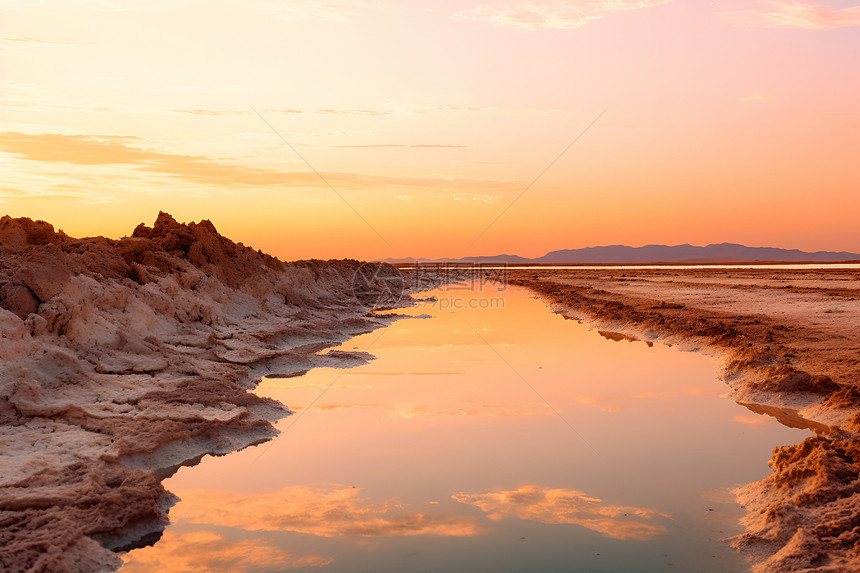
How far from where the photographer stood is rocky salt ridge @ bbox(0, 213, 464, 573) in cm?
534

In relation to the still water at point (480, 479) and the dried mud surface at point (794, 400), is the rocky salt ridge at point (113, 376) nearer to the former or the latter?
the still water at point (480, 479)

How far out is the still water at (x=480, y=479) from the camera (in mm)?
4961

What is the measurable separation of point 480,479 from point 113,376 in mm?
6466

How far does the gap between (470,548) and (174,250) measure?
17801mm

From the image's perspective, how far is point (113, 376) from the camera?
9.75m

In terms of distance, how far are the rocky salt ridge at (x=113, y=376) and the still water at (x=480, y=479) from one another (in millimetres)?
492

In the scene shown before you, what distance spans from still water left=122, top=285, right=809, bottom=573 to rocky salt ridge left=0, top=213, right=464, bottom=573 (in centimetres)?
49

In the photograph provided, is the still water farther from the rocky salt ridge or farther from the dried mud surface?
the rocky salt ridge

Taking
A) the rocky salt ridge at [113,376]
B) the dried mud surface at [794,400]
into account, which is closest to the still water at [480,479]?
the dried mud surface at [794,400]

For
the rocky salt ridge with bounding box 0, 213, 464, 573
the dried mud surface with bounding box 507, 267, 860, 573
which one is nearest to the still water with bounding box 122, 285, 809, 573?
the dried mud surface with bounding box 507, 267, 860, 573

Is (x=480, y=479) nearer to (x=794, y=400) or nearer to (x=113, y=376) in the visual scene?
(x=794, y=400)

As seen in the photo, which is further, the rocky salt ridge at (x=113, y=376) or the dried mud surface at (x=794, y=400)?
the rocky salt ridge at (x=113, y=376)

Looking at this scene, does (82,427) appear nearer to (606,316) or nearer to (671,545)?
(671,545)

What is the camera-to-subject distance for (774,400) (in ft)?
32.7
